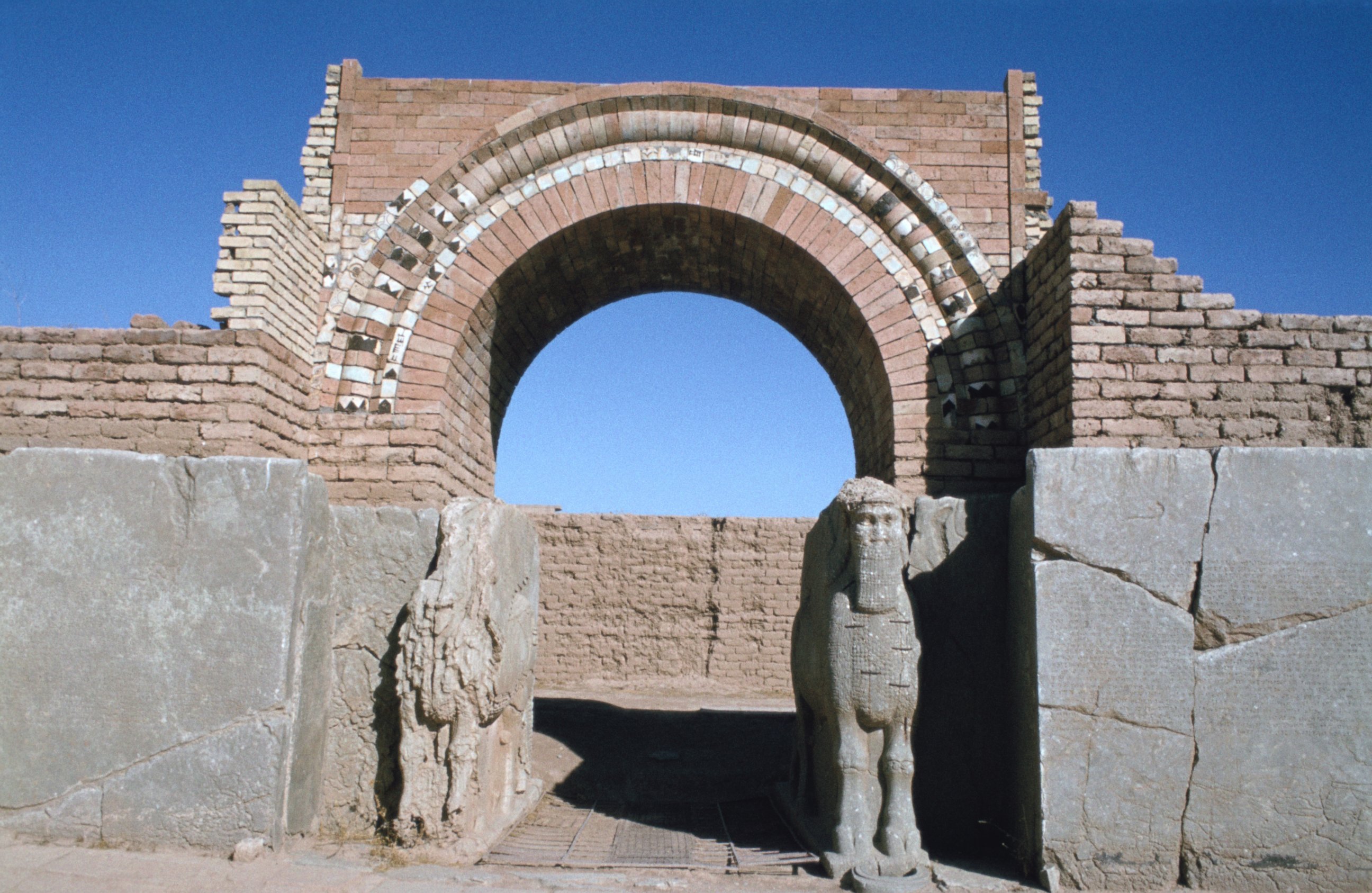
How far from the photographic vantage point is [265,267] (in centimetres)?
569

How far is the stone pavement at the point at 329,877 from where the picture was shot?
3.75 meters

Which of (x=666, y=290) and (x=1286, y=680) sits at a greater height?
(x=666, y=290)

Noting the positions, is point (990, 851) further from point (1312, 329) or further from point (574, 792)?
point (1312, 329)

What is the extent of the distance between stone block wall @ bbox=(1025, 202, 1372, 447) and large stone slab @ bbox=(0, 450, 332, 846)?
430 cm

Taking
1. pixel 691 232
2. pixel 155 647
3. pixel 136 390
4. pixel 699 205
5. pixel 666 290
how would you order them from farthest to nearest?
1. pixel 666 290
2. pixel 691 232
3. pixel 699 205
4. pixel 136 390
5. pixel 155 647

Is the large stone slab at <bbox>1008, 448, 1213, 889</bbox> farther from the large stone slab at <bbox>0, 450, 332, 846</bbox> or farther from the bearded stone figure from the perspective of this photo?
the large stone slab at <bbox>0, 450, 332, 846</bbox>

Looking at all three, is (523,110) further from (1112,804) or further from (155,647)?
(1112,804)

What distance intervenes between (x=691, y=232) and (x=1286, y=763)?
4877 mm

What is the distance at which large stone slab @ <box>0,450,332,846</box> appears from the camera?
416 centimetres

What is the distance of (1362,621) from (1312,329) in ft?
6.16

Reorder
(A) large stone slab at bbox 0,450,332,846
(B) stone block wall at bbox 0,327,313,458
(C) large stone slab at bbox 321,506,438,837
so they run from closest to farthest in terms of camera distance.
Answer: (A) large stone slab at bbox 0,450,332,846 → (C) large stone slab at bbox 321,506,438,837 → (B) stone block wall at bbox 0,327,313,458

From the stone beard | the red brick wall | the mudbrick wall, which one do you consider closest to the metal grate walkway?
the stone beard

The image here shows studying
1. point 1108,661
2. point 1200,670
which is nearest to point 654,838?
point 1108,661

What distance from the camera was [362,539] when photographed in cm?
475
